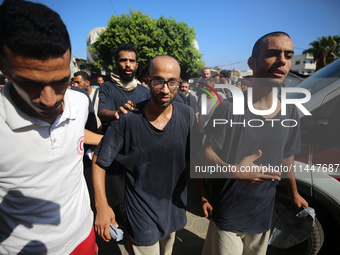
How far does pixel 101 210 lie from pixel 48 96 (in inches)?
35.3

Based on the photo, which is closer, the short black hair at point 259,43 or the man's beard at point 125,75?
the short black hair at point 259,43

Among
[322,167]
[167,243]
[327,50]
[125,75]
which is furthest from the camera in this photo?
[327,50]

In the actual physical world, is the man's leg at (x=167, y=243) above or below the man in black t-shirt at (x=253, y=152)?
below

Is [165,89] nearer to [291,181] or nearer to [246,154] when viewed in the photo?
[246,154]

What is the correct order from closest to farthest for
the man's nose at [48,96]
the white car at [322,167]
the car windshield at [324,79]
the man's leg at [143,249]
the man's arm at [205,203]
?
the man's nose at [48,96] → the man's leg at [143,249] → the man's arm at [205,203] → the white car at [322,167] → the car windshield at [324,79]

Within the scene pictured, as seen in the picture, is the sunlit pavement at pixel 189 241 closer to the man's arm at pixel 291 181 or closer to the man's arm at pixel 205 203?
the man's arm at pixel 205 203

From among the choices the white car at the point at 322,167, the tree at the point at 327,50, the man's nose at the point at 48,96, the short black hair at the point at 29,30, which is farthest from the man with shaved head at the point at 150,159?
the tree at the point at 327,50

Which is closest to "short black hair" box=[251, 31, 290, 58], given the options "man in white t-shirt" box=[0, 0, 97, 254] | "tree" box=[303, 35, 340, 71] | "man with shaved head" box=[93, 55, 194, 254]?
"man with shaved head" box=[93, 55, 194, 254]

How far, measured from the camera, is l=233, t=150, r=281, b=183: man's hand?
4.14ft

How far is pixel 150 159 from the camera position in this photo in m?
1.40

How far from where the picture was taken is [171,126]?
1.43 m

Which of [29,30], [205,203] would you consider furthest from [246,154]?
[29,30]

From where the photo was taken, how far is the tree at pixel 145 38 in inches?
770

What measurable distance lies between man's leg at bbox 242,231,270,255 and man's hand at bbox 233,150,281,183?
71 cm
